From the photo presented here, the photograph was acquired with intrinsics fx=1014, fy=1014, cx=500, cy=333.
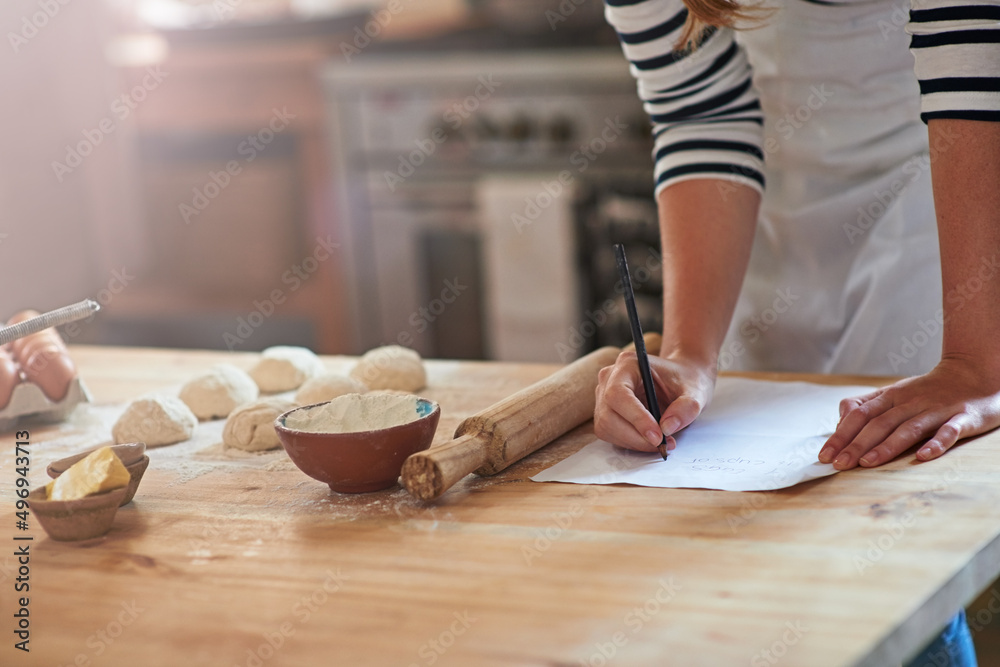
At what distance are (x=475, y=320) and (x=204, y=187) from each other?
3.28 feet

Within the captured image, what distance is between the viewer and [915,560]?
67cm

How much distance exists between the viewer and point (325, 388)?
1137 mm

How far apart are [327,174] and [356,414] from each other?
2.13 meters

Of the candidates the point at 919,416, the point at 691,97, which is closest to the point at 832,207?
the point at 691,97

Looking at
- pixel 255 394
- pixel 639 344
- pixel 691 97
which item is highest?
pixel 691 97

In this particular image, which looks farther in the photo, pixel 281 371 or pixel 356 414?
A: pixel 281 371

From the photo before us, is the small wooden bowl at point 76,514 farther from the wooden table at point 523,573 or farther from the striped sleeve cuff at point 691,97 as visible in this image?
the striped sleeve cuff at point 691,97

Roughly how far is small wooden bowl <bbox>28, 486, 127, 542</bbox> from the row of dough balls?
0.22 metres

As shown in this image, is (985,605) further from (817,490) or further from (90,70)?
(90,70)

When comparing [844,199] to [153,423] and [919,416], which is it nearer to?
[919,416]

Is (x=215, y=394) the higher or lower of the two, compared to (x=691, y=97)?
lower

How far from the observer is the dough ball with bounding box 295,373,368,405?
3.70ft

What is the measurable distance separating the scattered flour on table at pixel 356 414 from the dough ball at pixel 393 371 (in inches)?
10.6

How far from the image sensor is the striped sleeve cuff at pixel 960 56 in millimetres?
923
